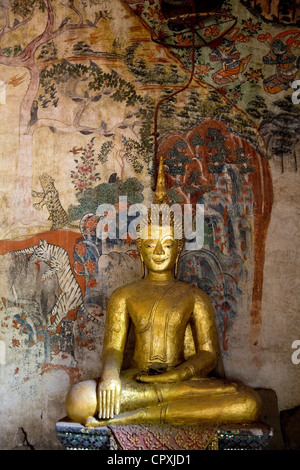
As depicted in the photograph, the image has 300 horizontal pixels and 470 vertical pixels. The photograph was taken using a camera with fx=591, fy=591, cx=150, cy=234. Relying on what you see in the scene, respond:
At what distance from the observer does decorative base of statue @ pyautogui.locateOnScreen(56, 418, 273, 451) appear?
367cm

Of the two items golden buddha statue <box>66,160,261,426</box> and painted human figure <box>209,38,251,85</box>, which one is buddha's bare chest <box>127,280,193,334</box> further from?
painted human figure <box>209,38,251,85</box>

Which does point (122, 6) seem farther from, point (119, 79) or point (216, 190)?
point (216, 190)

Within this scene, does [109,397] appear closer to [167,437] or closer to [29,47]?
[167,437]

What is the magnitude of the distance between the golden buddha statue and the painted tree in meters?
1.23

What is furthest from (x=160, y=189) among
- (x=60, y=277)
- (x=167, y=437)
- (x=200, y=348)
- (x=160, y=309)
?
(x=167, y=437)

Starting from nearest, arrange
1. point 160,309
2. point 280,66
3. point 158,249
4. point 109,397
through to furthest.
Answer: point 109,397
point 160,309
point 158,249
point 280,66

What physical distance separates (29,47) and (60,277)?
2127 millimetres

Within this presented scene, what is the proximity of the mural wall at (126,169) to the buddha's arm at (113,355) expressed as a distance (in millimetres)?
539

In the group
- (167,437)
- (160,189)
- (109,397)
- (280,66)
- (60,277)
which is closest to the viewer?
(167,437)

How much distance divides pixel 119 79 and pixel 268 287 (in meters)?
2.24

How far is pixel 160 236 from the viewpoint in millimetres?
4566

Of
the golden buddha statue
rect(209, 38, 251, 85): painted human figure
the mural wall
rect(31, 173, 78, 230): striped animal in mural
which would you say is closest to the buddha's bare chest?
the golden buddha statue

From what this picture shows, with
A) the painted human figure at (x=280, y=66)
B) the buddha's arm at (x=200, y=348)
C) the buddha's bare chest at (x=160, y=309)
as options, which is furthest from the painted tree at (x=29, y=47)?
the buddha's arm at (x=200, y=348)

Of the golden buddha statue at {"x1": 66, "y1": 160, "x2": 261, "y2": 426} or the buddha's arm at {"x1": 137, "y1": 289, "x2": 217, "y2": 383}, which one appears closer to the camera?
the golden buddha statue at {"x1": 66, "y1": 160, "x2": 261, "y2": 426}
